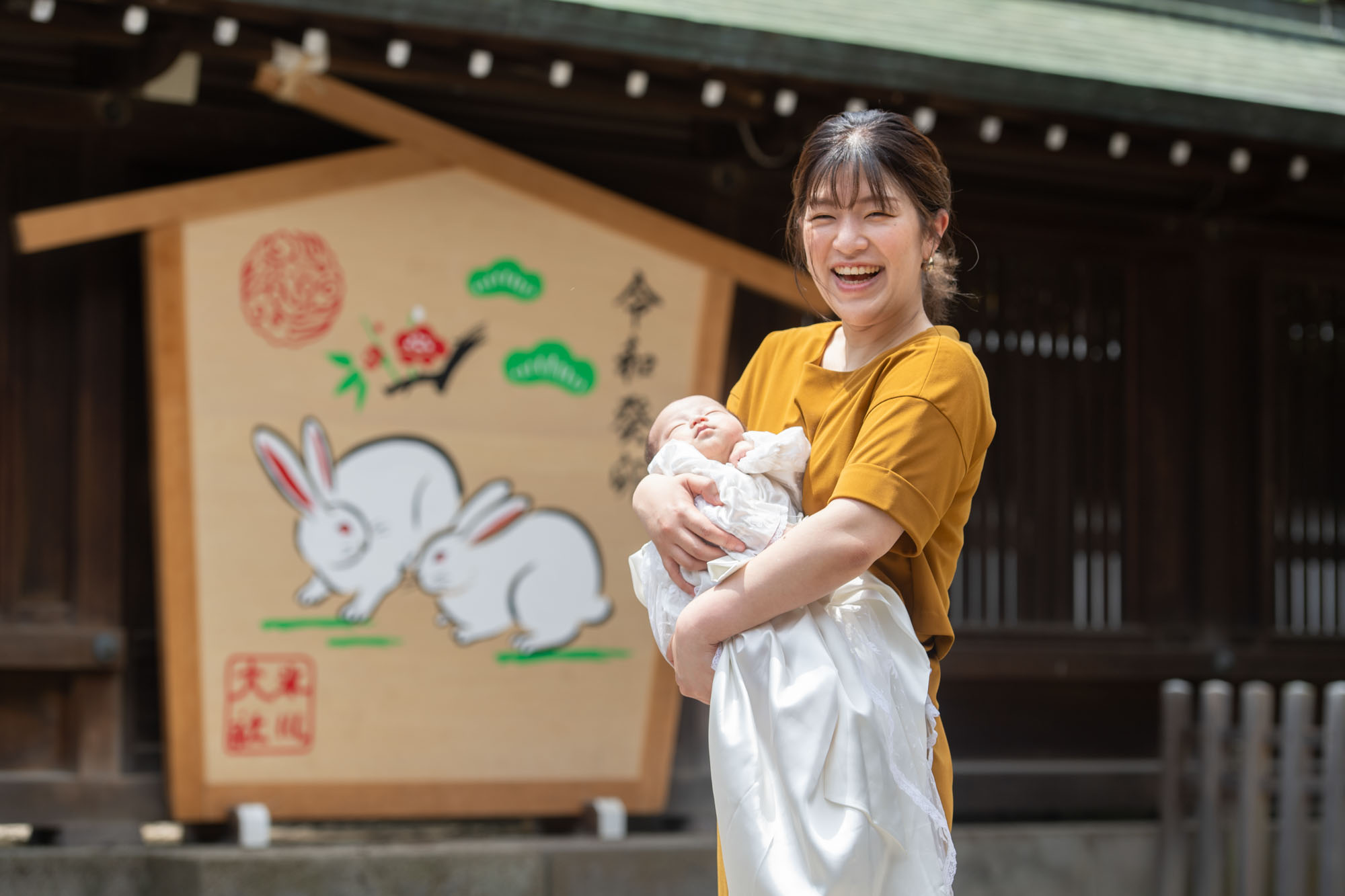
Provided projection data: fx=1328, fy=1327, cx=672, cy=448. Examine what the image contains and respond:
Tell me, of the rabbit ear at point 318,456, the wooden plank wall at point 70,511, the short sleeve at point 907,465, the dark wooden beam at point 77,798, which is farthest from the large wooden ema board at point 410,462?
the short sleeve at point 907,465

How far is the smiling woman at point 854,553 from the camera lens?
179 cm

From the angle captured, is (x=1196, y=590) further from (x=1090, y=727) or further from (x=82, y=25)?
(x=82, y=25)

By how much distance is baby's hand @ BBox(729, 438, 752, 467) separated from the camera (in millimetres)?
1989

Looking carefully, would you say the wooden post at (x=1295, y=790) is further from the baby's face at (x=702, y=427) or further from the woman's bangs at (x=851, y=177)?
the woman's bangs at (x=851, y=177)

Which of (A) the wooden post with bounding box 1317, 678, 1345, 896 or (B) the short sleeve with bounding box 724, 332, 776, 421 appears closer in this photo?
(B) the short sleeve with bounding box 724, 332, 776, 421

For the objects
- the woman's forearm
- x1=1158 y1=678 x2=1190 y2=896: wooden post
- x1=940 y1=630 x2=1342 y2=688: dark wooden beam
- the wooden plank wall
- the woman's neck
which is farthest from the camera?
x1=940 y1=630 x2=1342 y2=688: dark wooden beam

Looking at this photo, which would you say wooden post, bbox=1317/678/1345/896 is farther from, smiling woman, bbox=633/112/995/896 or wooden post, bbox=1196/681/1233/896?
smiling woman, bbox=633/112/995/896

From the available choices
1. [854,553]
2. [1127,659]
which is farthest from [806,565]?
[1127,659]

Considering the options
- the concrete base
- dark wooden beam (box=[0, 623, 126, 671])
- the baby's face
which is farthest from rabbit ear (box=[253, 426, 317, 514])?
the baby's face

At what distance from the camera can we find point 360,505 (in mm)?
5527

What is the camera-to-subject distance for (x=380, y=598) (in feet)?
18.2

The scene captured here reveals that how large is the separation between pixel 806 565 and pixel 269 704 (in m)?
4.10

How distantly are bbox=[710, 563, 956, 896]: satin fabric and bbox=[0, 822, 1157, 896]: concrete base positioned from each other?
3769mm

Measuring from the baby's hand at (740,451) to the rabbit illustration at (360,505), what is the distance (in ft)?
12.3
